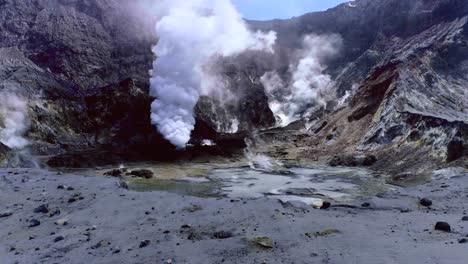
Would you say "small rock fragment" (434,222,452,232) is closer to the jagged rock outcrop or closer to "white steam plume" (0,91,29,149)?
the jagged rock outcrop

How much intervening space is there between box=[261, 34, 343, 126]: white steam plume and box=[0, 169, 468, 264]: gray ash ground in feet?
294

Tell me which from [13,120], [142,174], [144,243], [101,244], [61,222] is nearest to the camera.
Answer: [144,243]

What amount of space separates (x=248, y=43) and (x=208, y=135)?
58.2 meters

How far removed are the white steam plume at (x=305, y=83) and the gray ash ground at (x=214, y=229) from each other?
3527 inches

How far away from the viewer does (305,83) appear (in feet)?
394

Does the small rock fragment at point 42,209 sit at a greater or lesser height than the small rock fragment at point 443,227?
lesser

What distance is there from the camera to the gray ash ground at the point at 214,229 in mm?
13258

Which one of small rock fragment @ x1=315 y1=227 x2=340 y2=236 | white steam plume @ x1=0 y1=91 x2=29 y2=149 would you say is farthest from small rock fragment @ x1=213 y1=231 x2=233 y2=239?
white steam plume @ x1=0 y1=91 x2=29 y2=149

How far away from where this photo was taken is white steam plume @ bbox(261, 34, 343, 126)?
114 metres

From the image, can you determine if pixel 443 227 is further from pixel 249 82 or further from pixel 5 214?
pixel 249 82

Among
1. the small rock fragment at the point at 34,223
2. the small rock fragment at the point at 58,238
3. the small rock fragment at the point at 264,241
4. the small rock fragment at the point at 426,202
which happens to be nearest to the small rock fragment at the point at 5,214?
the small rock fragment at the point at 34,223

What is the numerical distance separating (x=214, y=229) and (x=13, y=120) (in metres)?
50.2

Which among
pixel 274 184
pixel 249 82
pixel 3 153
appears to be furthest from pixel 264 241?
pixel 249 82

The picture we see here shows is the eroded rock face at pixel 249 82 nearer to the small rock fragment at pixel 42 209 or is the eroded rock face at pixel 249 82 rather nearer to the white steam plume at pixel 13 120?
the white steam plume at pixel 13 120
